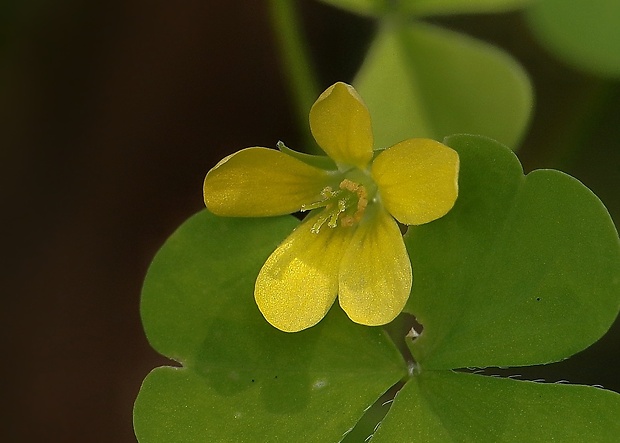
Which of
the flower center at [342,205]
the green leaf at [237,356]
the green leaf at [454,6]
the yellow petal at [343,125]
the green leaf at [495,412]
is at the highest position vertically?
the yellow petal at [343,125]

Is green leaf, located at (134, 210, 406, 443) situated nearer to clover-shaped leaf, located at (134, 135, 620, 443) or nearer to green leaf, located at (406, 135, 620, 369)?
clover-shaped leaf, located at (134, 135, 620, 443)

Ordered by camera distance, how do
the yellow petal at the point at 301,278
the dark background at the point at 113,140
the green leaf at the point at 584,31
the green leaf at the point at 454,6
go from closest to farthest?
the yellow petal at the point at 301,278
the green leaf at the point at 454,6
the green leaf at the point at 584,31
the dark background at the point at 113,140

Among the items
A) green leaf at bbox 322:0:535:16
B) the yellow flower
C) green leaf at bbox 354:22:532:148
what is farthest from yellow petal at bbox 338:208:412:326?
green leaf at bbox 322:0:535:16

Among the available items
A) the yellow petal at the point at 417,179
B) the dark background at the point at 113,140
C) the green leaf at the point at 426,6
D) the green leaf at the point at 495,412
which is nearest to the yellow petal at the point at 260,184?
the yellow petal at the point at 417,179

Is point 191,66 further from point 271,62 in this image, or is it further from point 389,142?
point 389,142

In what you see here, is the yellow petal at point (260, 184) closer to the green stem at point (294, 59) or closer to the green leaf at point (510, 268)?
the green leaf at point (510, 268)

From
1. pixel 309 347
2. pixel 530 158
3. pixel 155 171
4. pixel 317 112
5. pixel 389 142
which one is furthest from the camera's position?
pixel 155 171

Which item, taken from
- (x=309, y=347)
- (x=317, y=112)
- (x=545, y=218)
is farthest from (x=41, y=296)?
(x=545, y=218)
